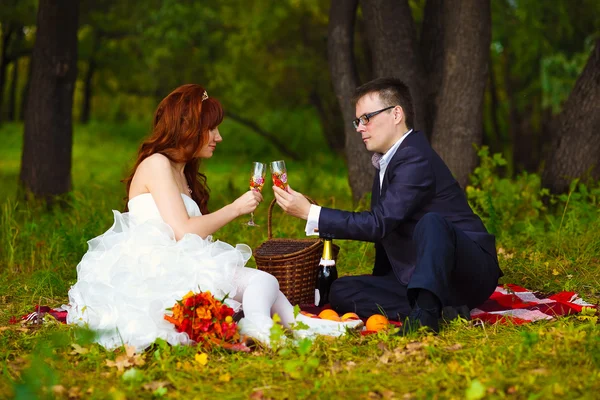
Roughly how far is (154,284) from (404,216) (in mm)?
1557

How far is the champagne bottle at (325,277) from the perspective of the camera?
5574 mm

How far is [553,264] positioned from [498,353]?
2.72m

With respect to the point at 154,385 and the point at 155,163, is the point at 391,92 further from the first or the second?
the point at 154,385

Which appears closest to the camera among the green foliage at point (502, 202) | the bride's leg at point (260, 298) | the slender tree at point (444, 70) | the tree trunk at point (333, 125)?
the bride's leg at point (260, 298)

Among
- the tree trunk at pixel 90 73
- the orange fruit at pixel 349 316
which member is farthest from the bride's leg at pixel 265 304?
the tree trunk at pixel 90 73

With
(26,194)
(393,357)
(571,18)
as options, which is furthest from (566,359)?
(571,18)

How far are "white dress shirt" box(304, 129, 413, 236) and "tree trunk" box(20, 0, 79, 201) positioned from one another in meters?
5.25

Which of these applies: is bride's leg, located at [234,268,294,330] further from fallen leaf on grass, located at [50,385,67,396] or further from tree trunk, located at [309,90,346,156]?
tree trunk, located at [309,90,346,156]

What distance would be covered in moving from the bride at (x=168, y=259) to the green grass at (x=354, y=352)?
0.17 m

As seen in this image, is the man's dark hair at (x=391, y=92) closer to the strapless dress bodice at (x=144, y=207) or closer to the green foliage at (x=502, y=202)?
the strapless dress bodice at (x=144, y=207)

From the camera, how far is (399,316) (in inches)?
197

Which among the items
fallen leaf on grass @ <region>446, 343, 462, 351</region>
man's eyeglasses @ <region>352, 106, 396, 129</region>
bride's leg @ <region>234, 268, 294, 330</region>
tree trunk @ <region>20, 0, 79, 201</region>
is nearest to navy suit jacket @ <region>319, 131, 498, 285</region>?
man's eyeglasses @ <region>352, 106, 396, 129</region>

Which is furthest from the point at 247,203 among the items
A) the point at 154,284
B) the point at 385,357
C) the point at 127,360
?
the point at 385,357

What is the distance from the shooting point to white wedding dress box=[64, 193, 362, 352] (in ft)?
14.5
